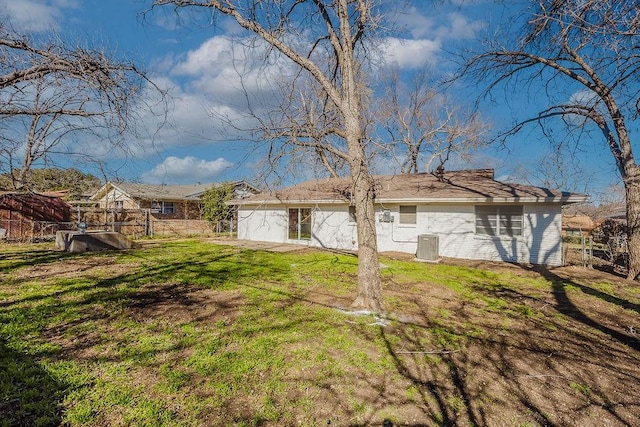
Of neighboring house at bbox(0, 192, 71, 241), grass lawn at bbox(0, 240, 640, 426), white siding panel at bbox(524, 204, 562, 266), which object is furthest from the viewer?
neighboring house at bbox(0, 192, 71, 241)

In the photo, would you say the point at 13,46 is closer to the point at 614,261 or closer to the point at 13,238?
the point at 614,261

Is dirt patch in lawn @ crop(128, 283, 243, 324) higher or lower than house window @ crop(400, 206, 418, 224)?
lower

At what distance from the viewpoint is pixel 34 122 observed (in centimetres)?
605

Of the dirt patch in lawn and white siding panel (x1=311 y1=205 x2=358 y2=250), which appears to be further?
white siding panel (x1=311 y1=205 x2=358 y2=250)

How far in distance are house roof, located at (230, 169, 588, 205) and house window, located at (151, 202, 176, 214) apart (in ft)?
35.4

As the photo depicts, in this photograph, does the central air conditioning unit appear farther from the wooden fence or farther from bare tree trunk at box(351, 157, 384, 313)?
the wooden fence

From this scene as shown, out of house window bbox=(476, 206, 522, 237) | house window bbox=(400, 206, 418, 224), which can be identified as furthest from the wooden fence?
house window bbox=(476, 206, 522, 237)

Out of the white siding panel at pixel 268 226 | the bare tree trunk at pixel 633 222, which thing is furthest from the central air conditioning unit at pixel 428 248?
the white siding panel at pixel 268 226

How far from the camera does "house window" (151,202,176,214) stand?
24.0m

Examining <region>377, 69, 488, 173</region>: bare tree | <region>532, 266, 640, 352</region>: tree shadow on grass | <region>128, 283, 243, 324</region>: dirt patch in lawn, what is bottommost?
<region>532, 266, 640, 352</region>: tree shadow on grass

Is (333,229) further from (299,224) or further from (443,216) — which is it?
(443,216)

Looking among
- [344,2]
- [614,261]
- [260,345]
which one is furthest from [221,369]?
[614,261]

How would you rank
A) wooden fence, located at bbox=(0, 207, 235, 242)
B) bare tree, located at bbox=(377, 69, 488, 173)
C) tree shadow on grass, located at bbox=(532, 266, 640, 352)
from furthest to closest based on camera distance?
bare tree, located at bbox=(377, 69, 488, 173) → wooden fence, located at bbox=(0, 207, 235, 242) → tree shadow on grass, located at bbox=(532, 266, 640, 352)

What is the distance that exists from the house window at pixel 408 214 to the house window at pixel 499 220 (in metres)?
2.41
